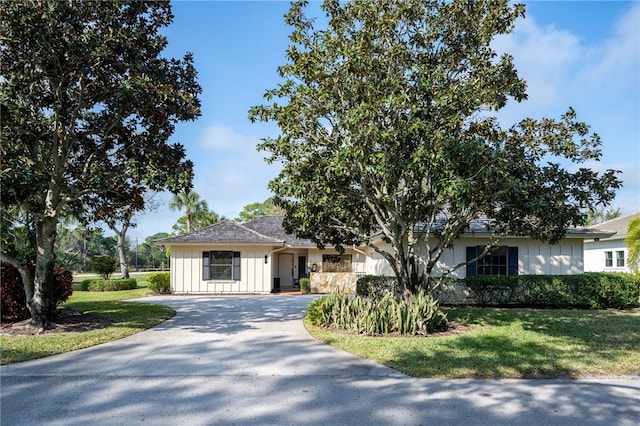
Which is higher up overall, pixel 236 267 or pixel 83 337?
pixel 236 267

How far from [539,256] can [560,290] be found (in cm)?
171

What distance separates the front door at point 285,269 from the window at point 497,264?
1160cm

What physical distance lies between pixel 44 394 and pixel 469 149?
24.3 feet

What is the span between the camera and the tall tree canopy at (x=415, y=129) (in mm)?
7949

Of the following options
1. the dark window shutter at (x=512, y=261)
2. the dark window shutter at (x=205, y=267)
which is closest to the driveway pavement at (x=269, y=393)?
the dark window shutter at (x=512, y=261)

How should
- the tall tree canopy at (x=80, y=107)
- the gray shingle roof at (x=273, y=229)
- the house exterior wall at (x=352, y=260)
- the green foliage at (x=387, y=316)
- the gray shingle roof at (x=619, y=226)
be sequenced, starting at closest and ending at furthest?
the tall tree canopy at (x=80, y=107) → the green foliage at (x=387, y=316) → the house exterior wall at (x=352, y=260) → the gray shingle roof at (x=273, y=229) → the gray shingle roof at (x=619, y=226)

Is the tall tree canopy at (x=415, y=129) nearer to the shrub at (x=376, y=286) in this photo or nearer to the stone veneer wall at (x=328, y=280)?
the shrub at (x=376, y=286)

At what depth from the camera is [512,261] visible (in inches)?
584

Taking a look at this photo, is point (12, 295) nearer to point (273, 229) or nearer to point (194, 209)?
point (273, 229)

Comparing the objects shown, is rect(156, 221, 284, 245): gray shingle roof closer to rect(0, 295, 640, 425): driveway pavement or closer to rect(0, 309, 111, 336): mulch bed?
rect(0, 309, 111, 336): mulch bed

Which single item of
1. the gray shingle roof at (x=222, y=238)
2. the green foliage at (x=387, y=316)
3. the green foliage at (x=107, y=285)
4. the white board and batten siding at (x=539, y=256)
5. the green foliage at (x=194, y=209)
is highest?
the green foliage at (x=194, y=209)

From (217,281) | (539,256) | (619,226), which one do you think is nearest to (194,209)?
(217,281)

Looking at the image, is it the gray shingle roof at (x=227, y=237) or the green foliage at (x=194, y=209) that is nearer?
the gray shingle roof at (x=227, y=237)

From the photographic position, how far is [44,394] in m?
5.28
